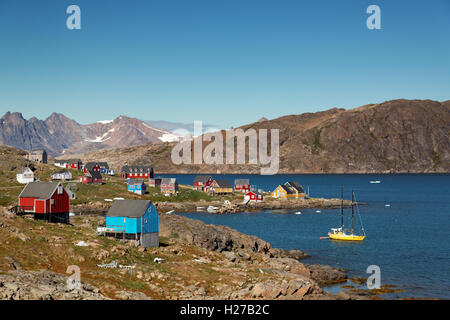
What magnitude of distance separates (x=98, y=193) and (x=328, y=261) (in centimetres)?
7733

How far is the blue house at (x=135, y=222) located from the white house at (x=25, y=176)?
3131 inches

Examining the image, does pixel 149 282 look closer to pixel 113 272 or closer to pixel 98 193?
pixel 113 272

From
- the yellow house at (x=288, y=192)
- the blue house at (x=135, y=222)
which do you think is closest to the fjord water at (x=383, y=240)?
the yellow house at (x=288, y=192)

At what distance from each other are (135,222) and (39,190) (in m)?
14.1

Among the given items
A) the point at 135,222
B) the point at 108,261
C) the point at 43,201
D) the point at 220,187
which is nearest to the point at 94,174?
the point at 220,187

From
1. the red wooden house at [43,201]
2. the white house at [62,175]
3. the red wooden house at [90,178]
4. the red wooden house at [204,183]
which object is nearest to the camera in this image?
the red wooden house at [43,201]

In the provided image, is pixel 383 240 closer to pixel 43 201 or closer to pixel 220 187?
pixel 43 201

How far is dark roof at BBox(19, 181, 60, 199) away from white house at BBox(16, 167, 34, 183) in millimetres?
71352

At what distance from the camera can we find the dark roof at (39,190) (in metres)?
58.5

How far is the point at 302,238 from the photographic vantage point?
90.2 metres

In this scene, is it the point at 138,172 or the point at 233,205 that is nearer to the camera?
the point at 233,205

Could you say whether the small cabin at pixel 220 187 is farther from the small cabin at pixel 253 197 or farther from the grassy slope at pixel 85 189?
the small cabin at pixel 253 197

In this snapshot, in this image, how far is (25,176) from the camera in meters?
126
